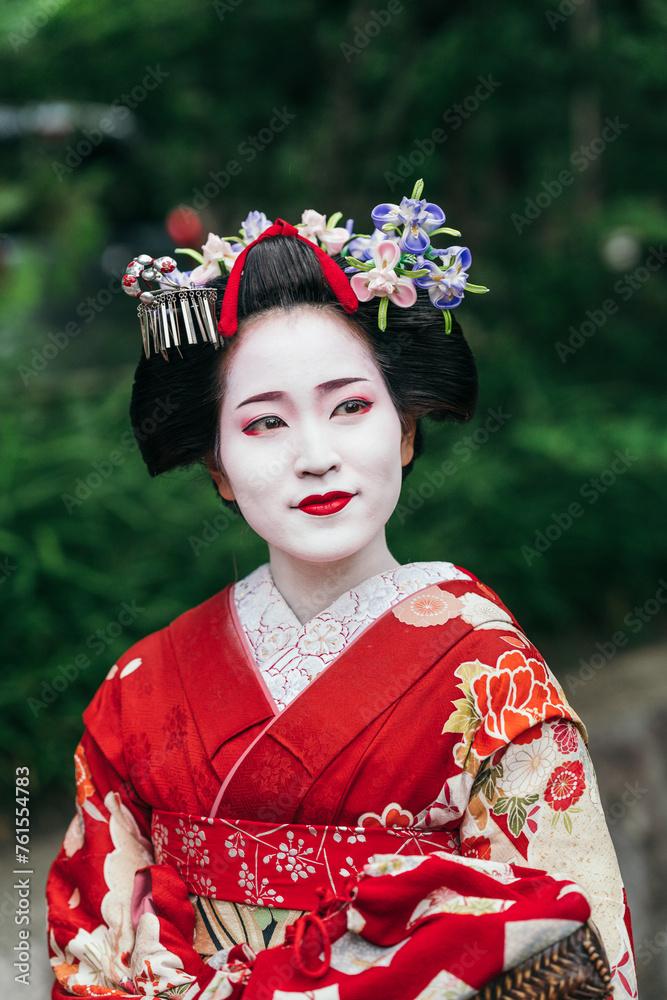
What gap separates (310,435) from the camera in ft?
4.41

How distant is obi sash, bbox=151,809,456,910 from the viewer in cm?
129

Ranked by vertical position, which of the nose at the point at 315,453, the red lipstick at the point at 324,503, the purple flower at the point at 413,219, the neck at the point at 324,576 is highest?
the purple flower at the point at 413,219

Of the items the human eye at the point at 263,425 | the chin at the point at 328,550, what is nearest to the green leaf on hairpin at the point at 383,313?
the human eye at the point at 263,425

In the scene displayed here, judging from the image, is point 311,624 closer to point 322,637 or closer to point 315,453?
point 322,637

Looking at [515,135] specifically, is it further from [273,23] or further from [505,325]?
[273,23]

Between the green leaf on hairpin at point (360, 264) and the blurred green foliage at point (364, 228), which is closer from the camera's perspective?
the green leaf on hairpin at point (360, 264)

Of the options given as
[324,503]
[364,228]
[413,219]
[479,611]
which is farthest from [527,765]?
[364,228]

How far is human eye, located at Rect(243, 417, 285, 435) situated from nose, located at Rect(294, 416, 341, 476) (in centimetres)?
5

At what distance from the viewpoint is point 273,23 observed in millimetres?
4832

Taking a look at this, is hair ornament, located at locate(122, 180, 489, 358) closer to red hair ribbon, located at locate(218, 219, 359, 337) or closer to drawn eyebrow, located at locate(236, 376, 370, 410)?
red hair ribbon, located at locate(218, 219, 359, 337)

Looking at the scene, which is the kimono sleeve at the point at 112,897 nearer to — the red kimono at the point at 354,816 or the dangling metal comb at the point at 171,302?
the red kimono at the point at 354,816

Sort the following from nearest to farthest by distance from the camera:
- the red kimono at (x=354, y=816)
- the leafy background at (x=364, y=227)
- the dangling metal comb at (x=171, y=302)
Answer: the red kimono at (x=354, y=816), the dangling metal comb at (x=171, y=302), the leafy background at (x=364, y=227)

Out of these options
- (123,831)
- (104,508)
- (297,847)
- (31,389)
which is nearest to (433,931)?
(297,847)

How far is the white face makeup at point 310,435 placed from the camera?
1.36m
